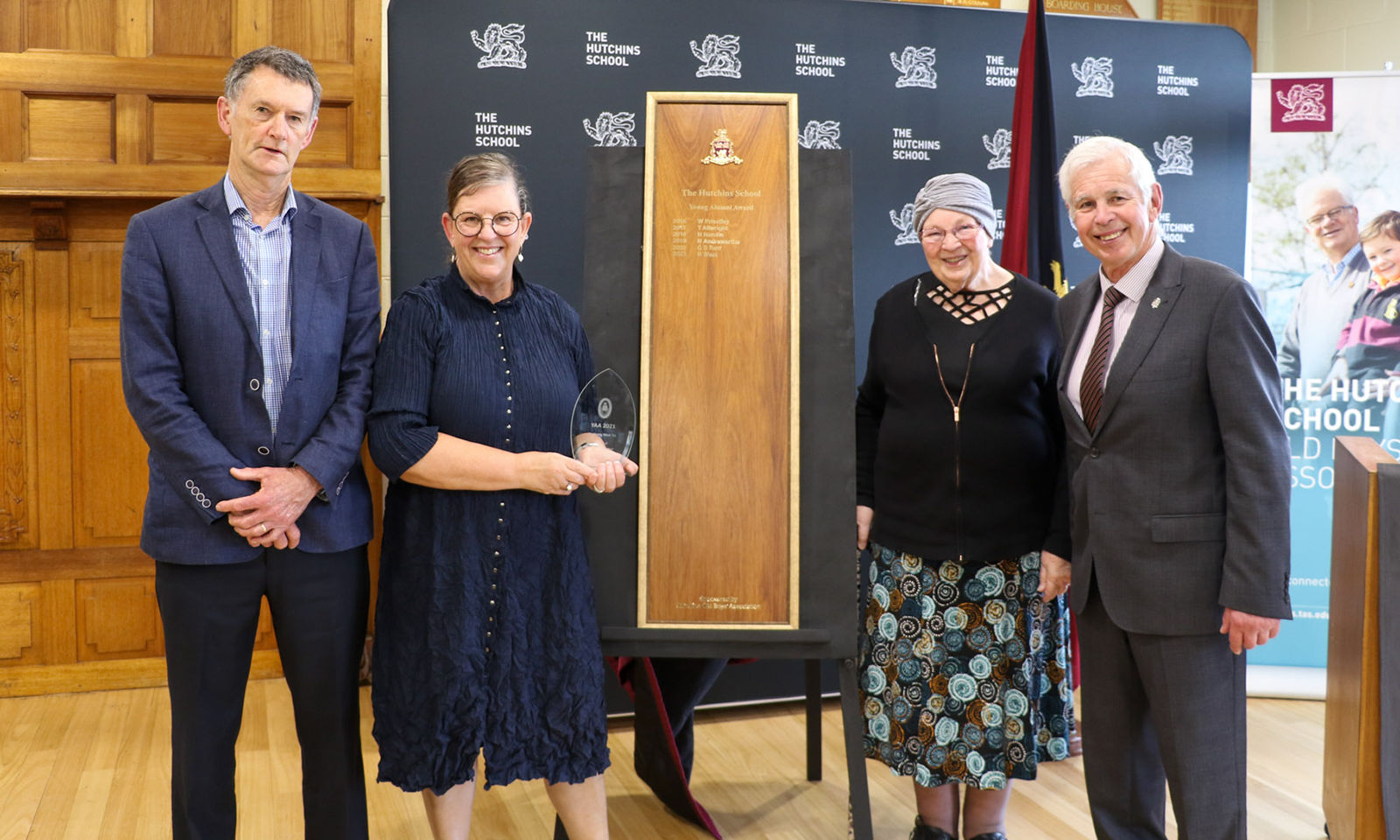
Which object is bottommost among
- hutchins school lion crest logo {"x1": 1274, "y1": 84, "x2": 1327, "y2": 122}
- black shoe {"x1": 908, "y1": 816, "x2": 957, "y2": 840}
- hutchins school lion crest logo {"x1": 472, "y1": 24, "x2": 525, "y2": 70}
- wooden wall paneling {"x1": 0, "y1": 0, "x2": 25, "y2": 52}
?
black shoe {"x1": 908, "y1": 816, "x2": 957, "y2": 840}

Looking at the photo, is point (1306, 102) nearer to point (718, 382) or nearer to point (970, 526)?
point (970, 526)

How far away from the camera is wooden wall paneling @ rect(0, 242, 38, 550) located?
382 cm

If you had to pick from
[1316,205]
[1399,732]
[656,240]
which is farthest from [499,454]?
[1316,205]

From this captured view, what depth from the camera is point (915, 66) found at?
3711 millimetres

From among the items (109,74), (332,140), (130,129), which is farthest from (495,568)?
(109,74)

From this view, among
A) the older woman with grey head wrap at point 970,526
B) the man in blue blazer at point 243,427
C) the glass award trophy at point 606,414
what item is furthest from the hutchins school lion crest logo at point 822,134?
the man in blue blazer at point 243,427

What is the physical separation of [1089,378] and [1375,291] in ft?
7.13

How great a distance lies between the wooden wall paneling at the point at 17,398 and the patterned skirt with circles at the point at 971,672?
10.5 ft

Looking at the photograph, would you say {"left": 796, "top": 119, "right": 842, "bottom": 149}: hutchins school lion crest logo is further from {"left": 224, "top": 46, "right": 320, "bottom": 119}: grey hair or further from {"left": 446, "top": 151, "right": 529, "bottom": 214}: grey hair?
{"left": 224, "top": 46, "right": 320, "bottom": 119}: grey hair

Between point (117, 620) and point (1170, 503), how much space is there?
12.1ft

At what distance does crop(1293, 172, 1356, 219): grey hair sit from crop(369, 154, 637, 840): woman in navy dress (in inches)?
114

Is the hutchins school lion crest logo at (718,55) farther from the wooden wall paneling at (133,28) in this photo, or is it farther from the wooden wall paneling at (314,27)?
the wooden wall paneling at (133,28)

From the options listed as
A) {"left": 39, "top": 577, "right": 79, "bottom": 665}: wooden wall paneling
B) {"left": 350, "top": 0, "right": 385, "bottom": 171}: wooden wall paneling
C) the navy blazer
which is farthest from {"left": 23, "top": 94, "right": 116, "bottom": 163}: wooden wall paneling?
the navy blazer

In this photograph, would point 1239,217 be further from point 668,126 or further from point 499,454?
point 499,454
